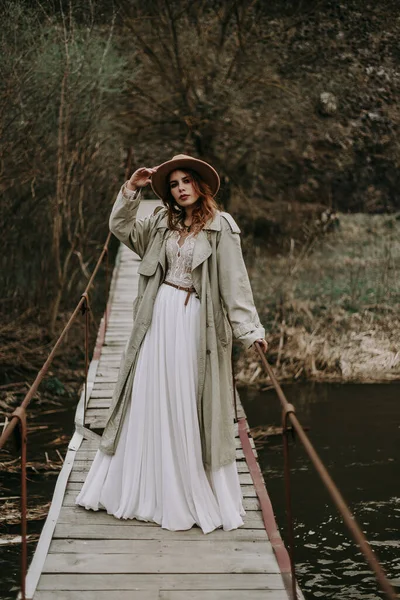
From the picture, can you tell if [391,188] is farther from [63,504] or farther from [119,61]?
[63,504]

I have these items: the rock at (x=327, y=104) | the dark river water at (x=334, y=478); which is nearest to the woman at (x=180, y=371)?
the dark river water at (x=334, y=478)

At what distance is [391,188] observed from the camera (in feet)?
55.5

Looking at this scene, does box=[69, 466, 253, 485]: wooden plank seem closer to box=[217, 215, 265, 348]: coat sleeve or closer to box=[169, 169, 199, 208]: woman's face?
box=[217, 215, 265, 348]: coat sleeve

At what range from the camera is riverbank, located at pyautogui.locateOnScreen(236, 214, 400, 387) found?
1033 centimetres

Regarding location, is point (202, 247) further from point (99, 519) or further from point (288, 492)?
point (99, 519)

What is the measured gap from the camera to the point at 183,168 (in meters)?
3.59

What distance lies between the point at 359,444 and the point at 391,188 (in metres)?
9.88

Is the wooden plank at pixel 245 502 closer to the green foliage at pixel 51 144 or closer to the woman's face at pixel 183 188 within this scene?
the woman's face at pixel 183 188

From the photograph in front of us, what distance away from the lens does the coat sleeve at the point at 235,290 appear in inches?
136

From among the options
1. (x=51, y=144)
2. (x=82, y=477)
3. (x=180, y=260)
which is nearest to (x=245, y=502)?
(x=82, y=477)

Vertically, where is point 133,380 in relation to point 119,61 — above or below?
below

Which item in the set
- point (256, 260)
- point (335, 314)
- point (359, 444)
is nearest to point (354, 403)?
point (359, 444)

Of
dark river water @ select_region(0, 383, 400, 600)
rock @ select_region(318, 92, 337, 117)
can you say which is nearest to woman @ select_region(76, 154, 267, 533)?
dark river water @ select_region(0, 383, 400, 600)

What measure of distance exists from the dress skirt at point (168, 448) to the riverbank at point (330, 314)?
646 centimetres
